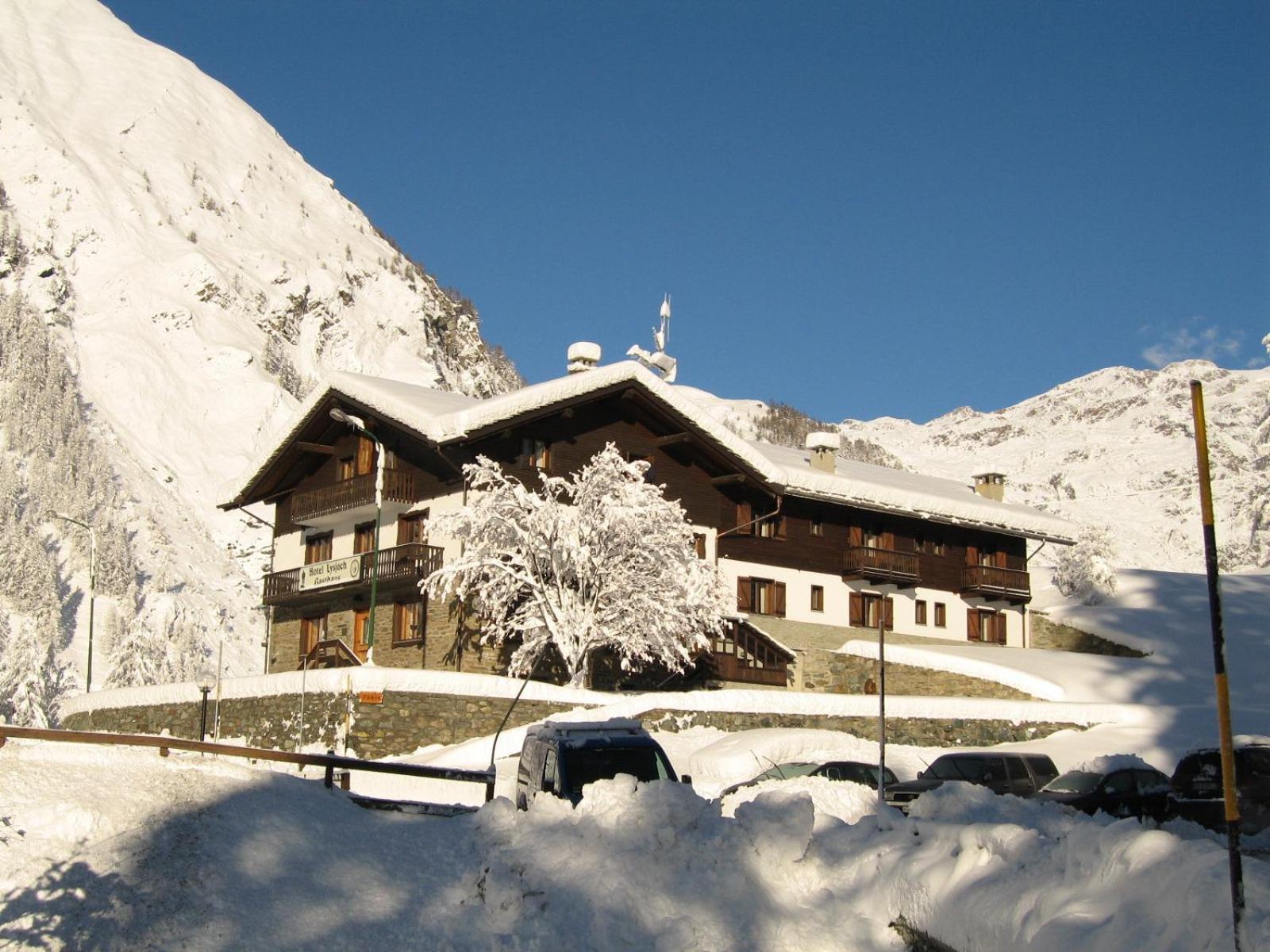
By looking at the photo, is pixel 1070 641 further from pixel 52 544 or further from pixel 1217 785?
pixel 52 544

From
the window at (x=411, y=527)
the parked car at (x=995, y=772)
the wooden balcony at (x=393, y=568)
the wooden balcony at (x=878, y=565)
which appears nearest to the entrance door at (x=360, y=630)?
the wooden balcony at (x=393, y=568)

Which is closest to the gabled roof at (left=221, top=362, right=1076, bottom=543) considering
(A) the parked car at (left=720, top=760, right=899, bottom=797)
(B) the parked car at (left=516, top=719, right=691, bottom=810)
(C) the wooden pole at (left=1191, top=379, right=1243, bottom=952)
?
(A) the parked car at (left=720, top=760, right=899, bottom=797)

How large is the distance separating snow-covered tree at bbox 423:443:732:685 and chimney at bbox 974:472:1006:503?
26.7m

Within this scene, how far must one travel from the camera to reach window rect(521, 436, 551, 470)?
136ft

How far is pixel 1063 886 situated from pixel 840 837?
304 cm

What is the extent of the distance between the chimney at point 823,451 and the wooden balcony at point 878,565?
406 cm

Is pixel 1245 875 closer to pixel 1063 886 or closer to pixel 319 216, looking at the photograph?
pixel 1063 886

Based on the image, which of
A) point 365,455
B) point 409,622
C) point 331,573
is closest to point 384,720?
point 409,622

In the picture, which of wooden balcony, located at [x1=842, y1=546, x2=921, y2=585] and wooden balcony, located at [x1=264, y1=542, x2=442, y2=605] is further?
wooden balcony, located at [x1=842, y1=546, x2=921, y2=585]

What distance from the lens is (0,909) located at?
11938 millimetres

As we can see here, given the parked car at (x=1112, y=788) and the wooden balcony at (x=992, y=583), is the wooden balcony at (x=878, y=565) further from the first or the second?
the parked car at (x=1112, y=788)

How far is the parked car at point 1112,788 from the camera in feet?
70.7

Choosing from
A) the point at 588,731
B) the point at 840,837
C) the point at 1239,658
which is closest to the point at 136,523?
the point at 1239,658

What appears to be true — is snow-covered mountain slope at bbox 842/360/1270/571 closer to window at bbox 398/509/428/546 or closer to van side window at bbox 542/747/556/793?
window at bbox 398/509/428/546
